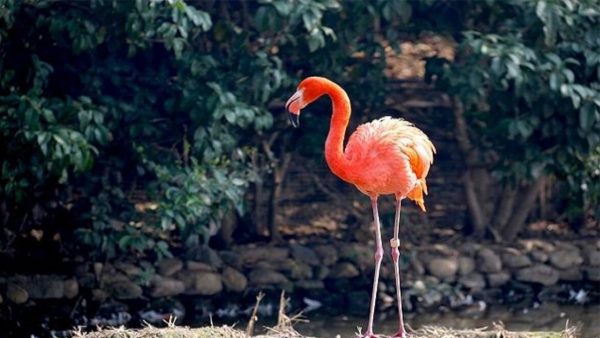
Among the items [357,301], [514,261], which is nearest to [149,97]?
[357,301]

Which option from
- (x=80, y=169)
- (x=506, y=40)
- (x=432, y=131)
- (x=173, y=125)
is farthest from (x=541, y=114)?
(x=80, y=169)

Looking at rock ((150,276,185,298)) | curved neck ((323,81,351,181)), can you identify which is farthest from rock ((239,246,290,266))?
curved neck ((323,81,351,181))

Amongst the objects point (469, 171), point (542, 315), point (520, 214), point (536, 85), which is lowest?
point (542, 315)

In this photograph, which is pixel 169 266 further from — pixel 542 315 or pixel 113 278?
pixel 542 315

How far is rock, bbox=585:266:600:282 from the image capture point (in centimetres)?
1108

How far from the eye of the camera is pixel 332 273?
1070 cm

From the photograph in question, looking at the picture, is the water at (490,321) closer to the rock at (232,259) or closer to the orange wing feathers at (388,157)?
the rock at (232,259)

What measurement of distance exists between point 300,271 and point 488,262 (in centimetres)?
165

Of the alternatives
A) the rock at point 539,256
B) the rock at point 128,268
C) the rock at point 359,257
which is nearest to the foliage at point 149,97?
the rock at point 128,268

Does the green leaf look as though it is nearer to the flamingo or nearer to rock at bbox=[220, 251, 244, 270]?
rock at bbox=[220, 251, 244, 270]

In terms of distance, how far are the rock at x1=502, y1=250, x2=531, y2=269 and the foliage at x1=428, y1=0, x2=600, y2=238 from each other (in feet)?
2.42

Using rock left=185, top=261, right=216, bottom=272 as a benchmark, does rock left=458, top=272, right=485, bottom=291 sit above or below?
below

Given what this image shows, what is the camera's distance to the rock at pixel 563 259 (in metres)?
11.1

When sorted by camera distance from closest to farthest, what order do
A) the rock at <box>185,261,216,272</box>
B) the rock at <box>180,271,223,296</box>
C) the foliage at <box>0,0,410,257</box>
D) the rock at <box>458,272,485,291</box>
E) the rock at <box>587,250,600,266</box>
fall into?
the foliage at <box>0,0,410,257</box> < the rock at <box>180,271,223,296</box> < the rock at <box>185,261,216,272</box> < the rock at <box>458,272,485,291</box> < the rock at <box>587,250,600,266</box>
